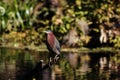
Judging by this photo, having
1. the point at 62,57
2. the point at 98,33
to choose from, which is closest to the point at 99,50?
the point at 98,33

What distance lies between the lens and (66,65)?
16672 mm

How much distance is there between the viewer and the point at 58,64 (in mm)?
17000

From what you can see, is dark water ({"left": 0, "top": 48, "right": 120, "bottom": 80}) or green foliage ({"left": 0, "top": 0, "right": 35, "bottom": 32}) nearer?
dark water ({"left": 0, "top": 48, "right": 120, "bottom": 80})

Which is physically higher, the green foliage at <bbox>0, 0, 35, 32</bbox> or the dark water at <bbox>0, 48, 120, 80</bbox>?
the green foliage at <bbox>0, 0, 35, 32</bbox>

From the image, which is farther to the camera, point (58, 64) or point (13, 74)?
point (58, 64)

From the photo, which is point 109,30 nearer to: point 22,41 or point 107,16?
point 107,16

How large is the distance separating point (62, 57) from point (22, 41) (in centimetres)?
387

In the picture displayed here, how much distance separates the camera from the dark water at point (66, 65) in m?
14.5

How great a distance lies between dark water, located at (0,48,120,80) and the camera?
1449 centimetres

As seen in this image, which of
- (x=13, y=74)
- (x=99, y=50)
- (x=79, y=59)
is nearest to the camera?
(x=13, y=74)

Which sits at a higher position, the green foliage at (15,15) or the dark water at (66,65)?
the green foliage at (15,15)

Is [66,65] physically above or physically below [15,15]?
below

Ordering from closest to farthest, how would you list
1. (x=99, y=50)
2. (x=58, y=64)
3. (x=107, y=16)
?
(x=58, y=64), (x=99, y=50), (x=107, y=16)

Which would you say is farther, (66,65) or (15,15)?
(15,15)
